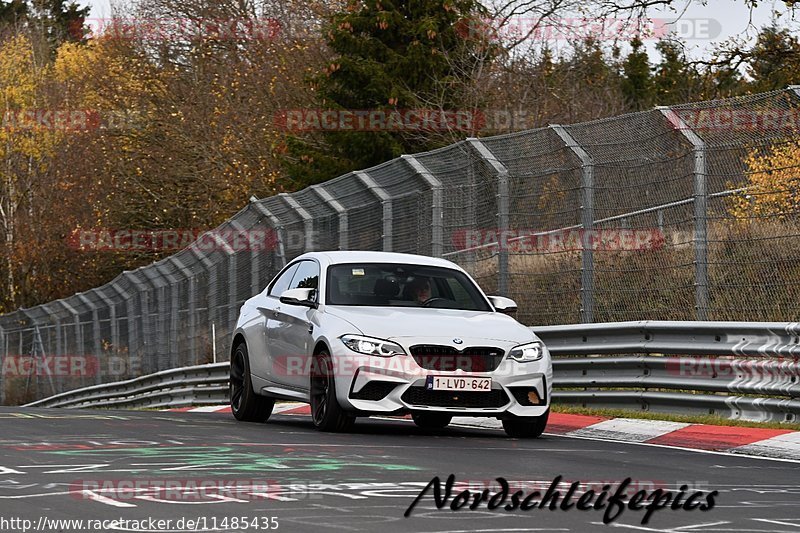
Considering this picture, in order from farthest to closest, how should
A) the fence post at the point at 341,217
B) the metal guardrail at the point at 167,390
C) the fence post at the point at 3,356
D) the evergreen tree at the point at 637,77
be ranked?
the evergreen tree at the point at 637,77 → the fence post at the point at 3,356 → the metal guardrail at the point at 167,390 → the fence post at the point at 341,217

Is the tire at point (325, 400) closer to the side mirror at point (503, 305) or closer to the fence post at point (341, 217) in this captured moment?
the side mirror at point (503, 305)

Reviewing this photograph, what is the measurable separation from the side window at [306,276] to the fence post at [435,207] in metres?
3.55

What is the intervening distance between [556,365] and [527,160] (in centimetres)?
222

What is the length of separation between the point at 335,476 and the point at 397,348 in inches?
138

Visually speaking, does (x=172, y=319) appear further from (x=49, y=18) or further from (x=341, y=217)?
(x=49, y=18)

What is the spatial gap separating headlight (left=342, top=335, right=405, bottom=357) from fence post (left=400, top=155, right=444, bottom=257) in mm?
5661

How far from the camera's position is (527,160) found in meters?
16.5

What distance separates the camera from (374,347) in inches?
494

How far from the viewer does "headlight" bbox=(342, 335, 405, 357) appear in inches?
492

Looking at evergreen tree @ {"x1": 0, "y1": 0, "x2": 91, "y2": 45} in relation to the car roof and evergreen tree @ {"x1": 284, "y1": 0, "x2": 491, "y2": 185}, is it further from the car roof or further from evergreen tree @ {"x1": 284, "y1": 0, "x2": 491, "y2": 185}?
the car roof

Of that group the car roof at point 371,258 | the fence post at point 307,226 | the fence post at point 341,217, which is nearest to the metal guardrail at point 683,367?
the car roof at point 371,258

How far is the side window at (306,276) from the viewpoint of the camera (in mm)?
14203

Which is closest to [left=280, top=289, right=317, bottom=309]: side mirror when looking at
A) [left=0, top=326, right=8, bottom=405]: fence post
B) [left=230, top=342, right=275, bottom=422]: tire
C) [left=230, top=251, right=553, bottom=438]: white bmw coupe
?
[left=230, top=251, right=553, bottom=438]: white bmw coupe

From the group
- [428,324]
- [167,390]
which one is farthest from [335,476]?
[167,390]
